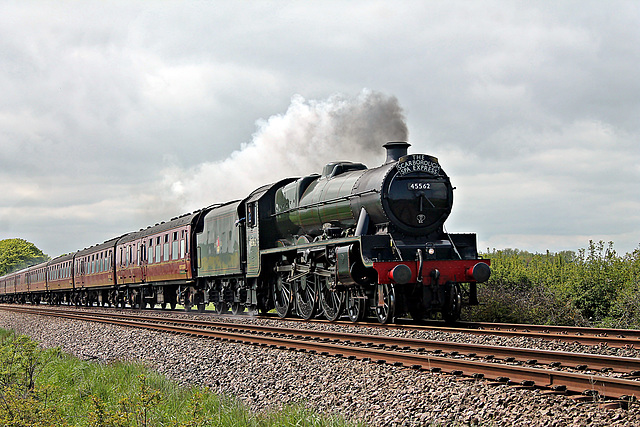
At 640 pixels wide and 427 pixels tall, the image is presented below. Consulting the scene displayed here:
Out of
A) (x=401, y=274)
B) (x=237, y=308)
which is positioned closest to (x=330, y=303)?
(x=401, y=274)

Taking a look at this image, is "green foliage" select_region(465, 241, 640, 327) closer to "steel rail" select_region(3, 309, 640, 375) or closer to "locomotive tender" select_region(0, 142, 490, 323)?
"locomotive tender" select_region(0, 142, 490, 323)

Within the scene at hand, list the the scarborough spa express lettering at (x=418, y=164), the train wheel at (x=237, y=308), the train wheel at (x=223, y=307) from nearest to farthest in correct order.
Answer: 1. the the scarborough spa express lettering at (x=418, y=164)
2. the train wheel at (x=237, y=308)
3. the train wheel at (x=223, y=307)

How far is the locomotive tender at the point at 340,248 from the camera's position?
1284 centimetres

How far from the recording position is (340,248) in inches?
523

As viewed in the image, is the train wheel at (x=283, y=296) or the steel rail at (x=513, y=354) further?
the train wheel at (x=283, y=296)

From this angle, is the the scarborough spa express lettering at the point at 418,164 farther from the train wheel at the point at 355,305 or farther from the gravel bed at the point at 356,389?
the gravel bed at the point at 356,389

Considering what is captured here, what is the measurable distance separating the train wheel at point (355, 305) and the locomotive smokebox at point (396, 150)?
3.07 metres

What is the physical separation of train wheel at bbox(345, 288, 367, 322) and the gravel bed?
1.75 meters

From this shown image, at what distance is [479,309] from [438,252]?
2.83 metres

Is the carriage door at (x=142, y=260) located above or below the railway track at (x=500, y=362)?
above

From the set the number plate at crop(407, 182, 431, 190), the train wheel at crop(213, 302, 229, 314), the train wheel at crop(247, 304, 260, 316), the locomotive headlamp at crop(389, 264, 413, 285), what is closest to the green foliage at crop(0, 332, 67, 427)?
the locomotive headlamp at crop(389, 264, 413, 285)

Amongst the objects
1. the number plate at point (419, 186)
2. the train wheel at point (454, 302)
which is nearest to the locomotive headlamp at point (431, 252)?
the train wheel at point (454, 302)

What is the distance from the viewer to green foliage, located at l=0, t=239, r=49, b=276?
130 meters

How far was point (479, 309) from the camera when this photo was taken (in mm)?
15211
